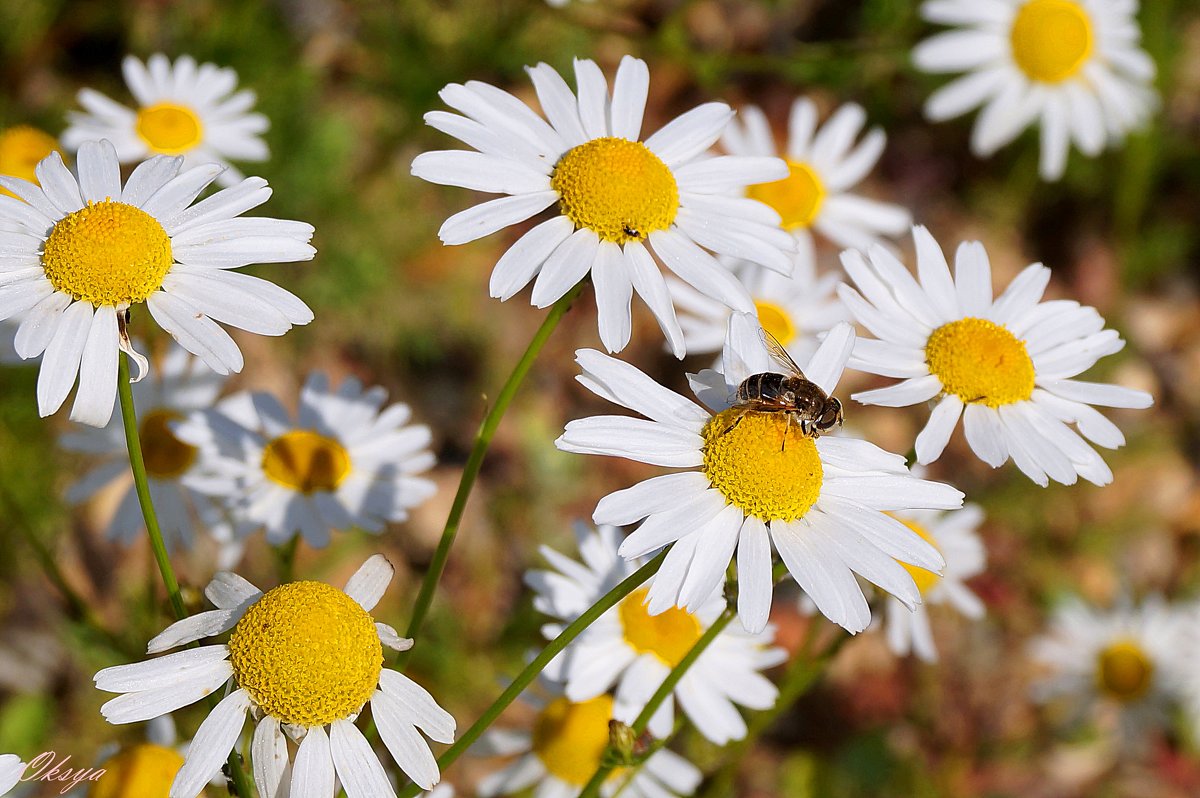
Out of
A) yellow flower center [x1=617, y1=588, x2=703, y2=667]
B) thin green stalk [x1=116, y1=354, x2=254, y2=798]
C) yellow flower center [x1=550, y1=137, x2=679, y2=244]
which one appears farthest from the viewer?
yellow flower center [x1=617, y1=588, x2=703, y2=667]

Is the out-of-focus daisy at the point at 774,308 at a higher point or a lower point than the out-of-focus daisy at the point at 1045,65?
lower

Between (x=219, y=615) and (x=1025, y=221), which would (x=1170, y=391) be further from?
(x=219, y=615)

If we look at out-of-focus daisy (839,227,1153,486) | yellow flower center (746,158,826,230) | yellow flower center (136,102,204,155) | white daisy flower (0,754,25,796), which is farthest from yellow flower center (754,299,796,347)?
white daisy flower (0,754,25,796)

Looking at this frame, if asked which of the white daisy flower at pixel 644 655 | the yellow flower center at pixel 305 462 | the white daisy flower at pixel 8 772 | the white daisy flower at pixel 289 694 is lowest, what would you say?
the white daisy flower at pixel 8 772

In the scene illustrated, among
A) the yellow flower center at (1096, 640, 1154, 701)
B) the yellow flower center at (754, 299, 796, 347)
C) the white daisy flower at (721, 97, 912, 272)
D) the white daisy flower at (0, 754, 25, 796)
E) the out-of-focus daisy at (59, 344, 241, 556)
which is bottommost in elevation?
the white daisy flower at (0, 754, 25, 796)

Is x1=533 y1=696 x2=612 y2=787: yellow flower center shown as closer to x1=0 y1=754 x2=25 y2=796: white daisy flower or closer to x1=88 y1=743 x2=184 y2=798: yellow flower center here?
x1=88 y1=743 x2=184 y2=798: yellow flower center

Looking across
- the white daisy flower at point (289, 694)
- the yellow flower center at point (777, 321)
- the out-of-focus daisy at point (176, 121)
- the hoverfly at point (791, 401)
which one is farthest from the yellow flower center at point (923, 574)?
the out-of-focus daisy at point (176, 121)

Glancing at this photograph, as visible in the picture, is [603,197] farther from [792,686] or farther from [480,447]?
[792,686]

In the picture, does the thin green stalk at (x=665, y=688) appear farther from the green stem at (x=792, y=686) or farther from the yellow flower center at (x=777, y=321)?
the yellow flower center at (x=777, y=321)
